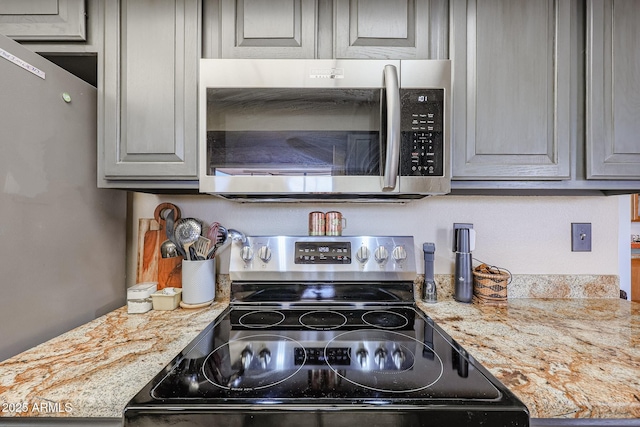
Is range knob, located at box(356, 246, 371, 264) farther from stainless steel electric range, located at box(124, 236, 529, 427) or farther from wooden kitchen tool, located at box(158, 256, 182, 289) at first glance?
wooden kitchen tool, located at box(158, 256, 182, 289)

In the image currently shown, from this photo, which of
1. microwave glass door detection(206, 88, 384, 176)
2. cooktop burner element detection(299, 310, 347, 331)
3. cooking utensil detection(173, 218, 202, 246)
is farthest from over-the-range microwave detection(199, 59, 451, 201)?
cooktop burner element detection(299, 310, 347, 331)

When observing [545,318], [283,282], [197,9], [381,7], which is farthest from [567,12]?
[283,282]

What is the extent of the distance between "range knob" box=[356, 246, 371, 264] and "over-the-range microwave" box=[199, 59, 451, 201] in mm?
305

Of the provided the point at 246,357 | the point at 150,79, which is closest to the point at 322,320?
the point at 246,357

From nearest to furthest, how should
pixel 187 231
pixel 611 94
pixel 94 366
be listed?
pixel 94 366
pixel 611 94
pixel 187 231

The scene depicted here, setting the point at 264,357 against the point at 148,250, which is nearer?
the point at 264,357

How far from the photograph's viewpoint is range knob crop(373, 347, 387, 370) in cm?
70

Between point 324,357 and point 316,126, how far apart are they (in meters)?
0.65

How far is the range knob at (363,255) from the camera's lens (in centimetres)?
113

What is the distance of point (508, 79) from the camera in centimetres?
94

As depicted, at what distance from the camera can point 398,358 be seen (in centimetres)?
73

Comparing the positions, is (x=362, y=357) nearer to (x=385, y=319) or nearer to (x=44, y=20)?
(x=385, y=319)

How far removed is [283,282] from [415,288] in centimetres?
55

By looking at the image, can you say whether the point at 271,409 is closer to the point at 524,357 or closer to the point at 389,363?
the point at 389,363
